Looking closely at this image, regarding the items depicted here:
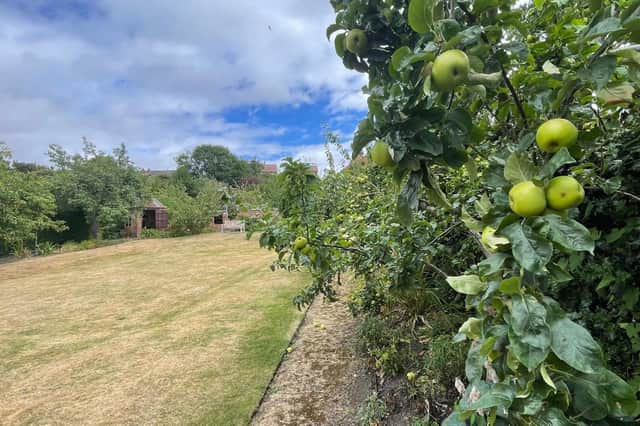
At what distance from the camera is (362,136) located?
82cm

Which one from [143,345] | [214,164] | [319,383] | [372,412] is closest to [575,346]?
[372,412]

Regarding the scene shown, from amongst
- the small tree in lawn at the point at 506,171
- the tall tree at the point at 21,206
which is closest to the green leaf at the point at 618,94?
the small tree in lawn at the point at 506,171

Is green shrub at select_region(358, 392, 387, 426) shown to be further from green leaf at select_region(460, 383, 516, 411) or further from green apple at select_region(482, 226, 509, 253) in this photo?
green apple at select_region(482, 226, 509, 253)

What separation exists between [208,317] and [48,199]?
537 inches

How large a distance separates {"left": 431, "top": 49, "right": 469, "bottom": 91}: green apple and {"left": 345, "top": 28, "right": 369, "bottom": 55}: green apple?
1.09 feet

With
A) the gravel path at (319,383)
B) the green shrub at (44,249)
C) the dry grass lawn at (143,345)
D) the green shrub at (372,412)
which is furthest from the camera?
the green shrub at (44,249)

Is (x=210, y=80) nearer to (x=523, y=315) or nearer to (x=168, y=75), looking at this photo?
(x=168, y=75)

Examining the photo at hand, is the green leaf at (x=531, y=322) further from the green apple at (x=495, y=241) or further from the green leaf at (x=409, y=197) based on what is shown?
the green leaf at (x=409, y=197)

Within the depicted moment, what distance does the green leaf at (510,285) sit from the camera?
0.52 meters

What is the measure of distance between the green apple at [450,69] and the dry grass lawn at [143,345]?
2.54 meters

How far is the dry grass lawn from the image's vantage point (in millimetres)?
2559

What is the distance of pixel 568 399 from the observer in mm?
517

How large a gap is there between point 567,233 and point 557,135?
259 mm

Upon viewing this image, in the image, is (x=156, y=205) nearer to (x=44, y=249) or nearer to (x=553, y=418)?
(x=44, y=249)
